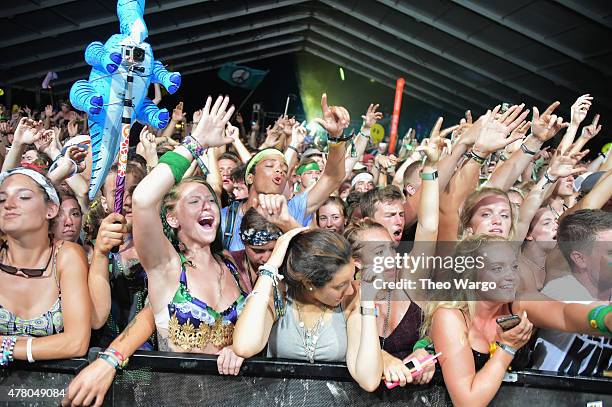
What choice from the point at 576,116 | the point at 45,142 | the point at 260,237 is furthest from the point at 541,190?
the point at 45,142

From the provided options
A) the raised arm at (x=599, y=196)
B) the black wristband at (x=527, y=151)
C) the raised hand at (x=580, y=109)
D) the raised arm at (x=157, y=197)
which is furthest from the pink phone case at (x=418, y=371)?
the raised hand at (x=580, y=109)

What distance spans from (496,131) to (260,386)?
79.6 inches

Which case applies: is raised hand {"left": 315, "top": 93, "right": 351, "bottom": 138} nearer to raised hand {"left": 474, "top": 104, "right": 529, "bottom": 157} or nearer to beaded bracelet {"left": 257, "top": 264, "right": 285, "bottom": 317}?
raised hand {"left": 474, "top": 104, "right": 529, "bottom": 157}

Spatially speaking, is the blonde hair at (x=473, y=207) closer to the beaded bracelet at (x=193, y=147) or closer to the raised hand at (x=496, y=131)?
the raised hand at (x=496, y=131)

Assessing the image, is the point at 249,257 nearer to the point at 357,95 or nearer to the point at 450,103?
the point at 450,103

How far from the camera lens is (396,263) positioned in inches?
96.8

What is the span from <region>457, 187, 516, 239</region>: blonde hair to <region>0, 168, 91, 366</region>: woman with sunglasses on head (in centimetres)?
199

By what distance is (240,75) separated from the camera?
17719 millimetres

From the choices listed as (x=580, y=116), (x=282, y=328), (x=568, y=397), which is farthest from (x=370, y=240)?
(x=580, y=116)

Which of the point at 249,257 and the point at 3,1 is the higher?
the point at 3,1

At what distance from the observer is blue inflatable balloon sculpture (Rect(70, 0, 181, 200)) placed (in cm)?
246

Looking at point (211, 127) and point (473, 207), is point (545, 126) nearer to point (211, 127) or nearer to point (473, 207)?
point (473, 207)

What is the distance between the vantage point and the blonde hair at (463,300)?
215 cm

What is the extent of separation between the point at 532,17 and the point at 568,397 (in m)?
11.8
